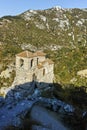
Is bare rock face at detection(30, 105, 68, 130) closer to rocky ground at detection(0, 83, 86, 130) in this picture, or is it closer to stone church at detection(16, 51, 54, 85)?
rocky ground at detection(0, 83, 86, 130)

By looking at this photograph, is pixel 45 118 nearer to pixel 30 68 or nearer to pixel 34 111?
pixel 34 111

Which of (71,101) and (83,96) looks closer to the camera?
(71,101)

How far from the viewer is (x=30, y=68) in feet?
83.5

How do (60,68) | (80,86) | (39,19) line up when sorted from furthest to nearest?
1. (39,19)
2. (60,68)
3. (80,86)

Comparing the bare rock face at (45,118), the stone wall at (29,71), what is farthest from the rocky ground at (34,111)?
the stone wall at (29,71)

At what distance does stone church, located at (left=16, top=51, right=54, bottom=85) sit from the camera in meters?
25.4

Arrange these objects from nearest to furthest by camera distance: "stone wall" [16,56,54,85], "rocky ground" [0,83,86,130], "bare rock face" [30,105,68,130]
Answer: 1. "bare rock face" [30,105,68,130]
2. "rocky ground" [0,83,86,130]
3. "stone wall" [16,56,54,85]

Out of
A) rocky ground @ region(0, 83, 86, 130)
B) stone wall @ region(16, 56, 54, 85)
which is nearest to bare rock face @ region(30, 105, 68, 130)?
rocky ground @ region(0, 83, 86, 130)

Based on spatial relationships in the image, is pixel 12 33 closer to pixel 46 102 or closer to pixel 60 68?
pixel 60 68

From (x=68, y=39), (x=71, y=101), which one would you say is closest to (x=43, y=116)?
(x=71, y=101)

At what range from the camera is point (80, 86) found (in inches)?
1133

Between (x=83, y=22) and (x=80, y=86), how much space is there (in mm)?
70087

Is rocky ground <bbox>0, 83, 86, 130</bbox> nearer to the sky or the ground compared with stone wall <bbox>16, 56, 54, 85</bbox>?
nearer to the ground

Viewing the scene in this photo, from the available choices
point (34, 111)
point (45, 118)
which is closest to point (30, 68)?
point (34, 111)
